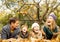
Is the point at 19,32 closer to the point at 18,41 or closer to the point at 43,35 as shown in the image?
the point at 18,41

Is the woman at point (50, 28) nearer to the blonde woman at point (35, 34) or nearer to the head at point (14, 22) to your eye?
the blonde woman at point (35, 34)

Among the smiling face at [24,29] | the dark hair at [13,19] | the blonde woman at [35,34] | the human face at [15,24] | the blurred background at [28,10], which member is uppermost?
the blurred background at [28,10]

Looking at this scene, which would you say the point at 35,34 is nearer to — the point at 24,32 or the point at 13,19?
the point at 24,32

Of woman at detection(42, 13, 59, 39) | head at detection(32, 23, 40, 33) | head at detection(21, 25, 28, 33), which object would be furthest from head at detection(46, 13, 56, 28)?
head at detection(21, 25, 28, 33)

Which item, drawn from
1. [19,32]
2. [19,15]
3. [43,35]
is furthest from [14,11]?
[43,35]

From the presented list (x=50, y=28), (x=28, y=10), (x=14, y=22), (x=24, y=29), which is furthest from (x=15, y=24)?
(x=50, y=28)

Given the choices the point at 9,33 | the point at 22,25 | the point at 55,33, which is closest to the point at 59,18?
the point at 55,33

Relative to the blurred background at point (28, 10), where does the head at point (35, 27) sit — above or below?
below

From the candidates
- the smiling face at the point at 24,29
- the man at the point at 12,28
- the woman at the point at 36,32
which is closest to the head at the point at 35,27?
the woman at the point at 36,32

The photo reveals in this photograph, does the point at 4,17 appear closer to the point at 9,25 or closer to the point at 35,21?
the point at 9,25

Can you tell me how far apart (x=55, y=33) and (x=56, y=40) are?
94 mm

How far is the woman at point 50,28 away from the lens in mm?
3124

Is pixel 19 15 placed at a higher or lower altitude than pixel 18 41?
higher

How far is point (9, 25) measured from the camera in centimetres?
313
